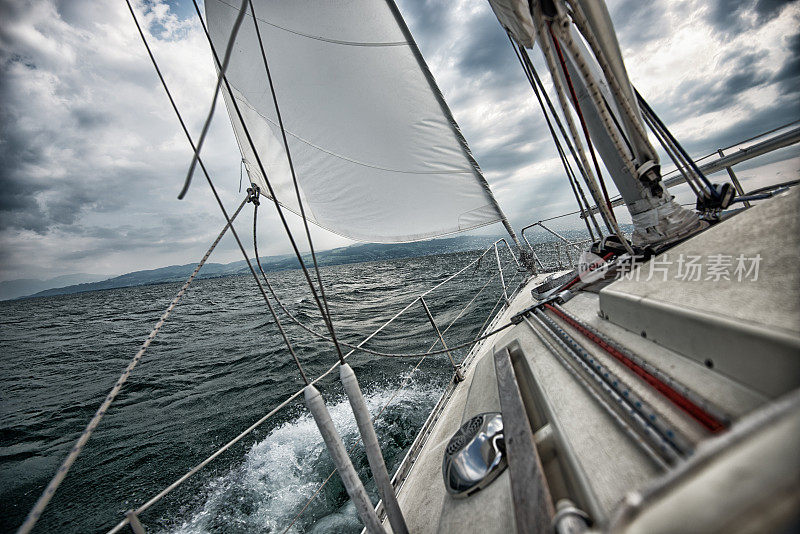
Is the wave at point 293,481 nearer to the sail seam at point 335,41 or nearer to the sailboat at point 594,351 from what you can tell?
the sailboat at point 594,351

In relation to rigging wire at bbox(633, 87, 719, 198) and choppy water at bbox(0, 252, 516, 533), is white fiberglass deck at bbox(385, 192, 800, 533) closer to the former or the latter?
rigging wire at bbox(633, 87, 719, 198)

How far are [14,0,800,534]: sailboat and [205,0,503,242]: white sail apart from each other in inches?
1.0

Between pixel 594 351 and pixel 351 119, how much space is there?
326cm

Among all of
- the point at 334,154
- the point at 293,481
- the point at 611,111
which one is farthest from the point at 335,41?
the point at 293,481

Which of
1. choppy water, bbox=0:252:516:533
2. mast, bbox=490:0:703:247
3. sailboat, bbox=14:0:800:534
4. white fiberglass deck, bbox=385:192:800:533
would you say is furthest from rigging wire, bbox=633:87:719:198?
choppy water, bbox=0:252:516:533

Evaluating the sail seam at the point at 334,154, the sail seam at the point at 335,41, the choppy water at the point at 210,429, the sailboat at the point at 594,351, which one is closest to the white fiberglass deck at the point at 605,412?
the sailboat at the point at 594,351

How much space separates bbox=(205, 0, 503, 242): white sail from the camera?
3137 mm

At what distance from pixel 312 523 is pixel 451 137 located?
4.03 meters

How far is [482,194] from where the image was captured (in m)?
3.53

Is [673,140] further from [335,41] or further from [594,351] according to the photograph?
[335,41]

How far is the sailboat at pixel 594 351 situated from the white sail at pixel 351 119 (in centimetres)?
3

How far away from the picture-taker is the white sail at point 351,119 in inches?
123

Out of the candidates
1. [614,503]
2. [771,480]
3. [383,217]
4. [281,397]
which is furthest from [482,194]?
[281,397]

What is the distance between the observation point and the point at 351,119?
337 centimetres
